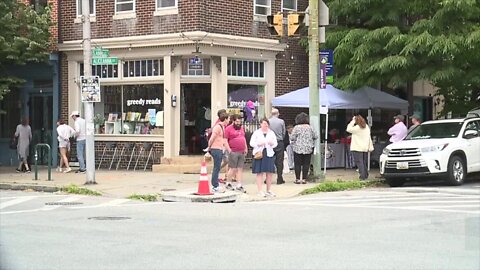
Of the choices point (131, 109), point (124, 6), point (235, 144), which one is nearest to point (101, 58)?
point (235, 144)

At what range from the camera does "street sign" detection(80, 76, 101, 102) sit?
17156 mm

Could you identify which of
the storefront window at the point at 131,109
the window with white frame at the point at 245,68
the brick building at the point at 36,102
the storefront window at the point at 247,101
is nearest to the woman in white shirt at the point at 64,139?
the storefront window at the point at 131,109

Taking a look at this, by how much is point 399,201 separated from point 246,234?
213 inches

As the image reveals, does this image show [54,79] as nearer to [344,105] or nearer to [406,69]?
[344,105]

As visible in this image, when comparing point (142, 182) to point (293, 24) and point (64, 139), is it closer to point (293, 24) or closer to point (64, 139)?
point (64, 139)

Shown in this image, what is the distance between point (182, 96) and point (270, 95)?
10.1 feet

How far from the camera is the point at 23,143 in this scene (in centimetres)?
2177

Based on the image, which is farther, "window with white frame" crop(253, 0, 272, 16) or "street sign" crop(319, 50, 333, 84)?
"window with white frame" crop(253, 0, 272, 16)

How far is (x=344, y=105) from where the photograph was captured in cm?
2012

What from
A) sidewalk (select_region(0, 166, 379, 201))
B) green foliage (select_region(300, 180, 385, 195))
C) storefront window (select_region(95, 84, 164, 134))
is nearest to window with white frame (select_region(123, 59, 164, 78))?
storefront window (select_region(95, 84, 164, 134))

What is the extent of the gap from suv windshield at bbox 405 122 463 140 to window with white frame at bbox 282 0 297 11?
667 centimetres

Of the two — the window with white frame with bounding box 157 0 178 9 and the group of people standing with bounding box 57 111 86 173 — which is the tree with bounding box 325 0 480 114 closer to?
the window with white frame with bounding box 157 0 178 9

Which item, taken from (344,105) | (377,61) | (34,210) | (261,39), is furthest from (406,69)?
(34,210)

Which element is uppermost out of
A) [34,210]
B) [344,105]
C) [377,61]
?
[377,61]
